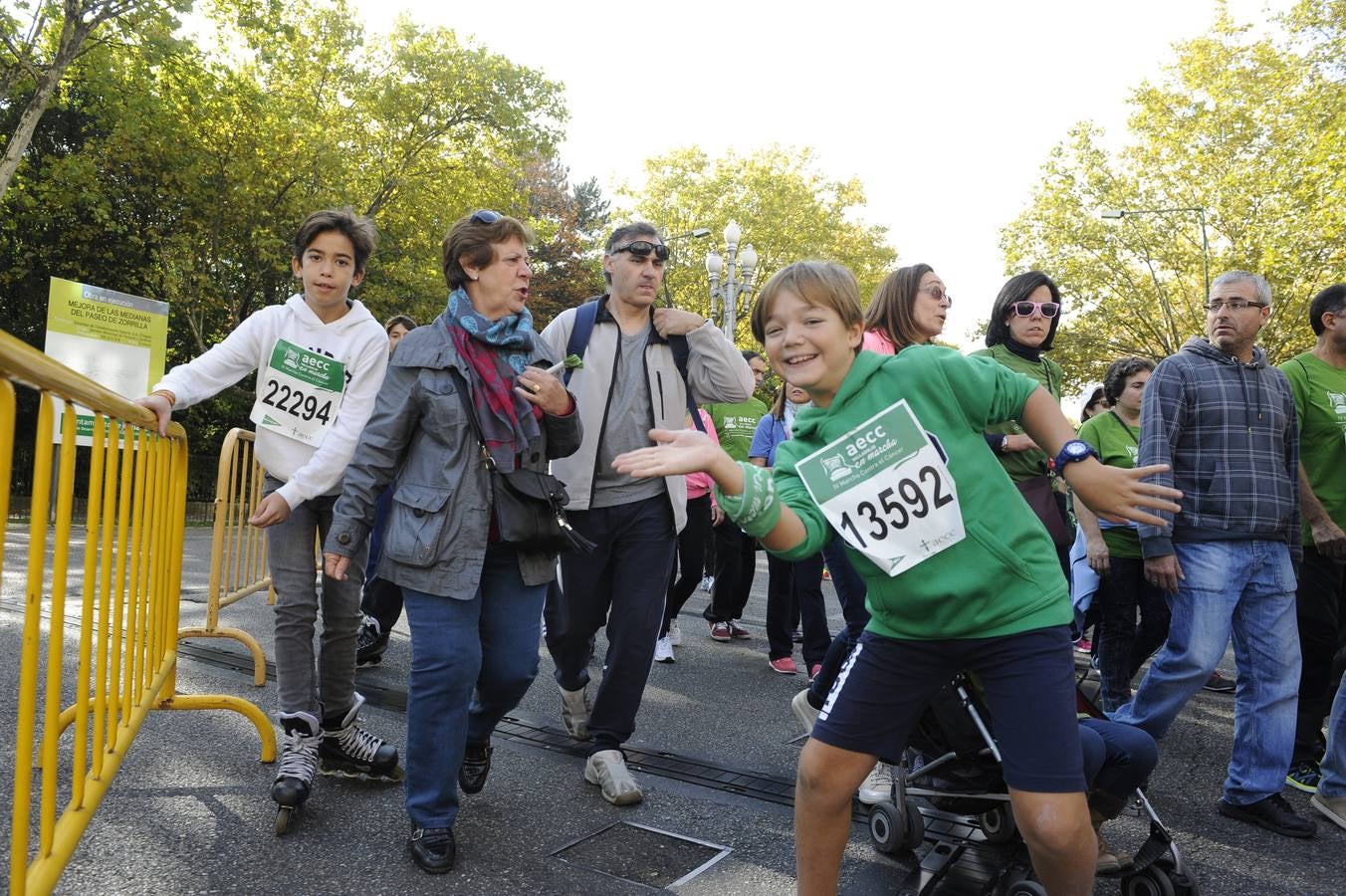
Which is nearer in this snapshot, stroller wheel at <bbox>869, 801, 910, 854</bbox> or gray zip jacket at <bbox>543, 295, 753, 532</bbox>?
stroller wheel at <bbox>869, 801, 910, 854</bbox>

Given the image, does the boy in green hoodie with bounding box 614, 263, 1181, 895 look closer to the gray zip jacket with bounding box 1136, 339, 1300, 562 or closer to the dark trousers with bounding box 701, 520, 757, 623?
the gray zip jacket with bounding box 1136, 339, 1300, 562

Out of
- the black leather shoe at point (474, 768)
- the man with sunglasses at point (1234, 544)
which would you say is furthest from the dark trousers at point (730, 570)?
the black leather shoe at point (474, 768)

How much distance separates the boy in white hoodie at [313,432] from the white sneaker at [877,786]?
175 cm

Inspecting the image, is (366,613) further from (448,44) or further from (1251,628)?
(448,44)

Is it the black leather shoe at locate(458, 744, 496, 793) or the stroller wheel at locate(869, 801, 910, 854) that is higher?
the stroller wheel at locate(869, 801, 910, 854)

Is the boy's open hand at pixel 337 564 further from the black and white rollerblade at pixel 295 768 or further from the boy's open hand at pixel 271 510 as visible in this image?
the black and white rollerblade at pixel 295 768

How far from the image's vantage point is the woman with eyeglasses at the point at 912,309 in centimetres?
427

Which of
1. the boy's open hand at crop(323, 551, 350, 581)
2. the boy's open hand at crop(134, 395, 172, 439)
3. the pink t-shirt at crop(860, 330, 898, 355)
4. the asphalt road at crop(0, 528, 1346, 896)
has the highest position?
the pink t-shirt at crop(860, 330, 898, 355)

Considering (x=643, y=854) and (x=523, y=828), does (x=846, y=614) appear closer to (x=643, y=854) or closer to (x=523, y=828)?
(x=643, y=854)

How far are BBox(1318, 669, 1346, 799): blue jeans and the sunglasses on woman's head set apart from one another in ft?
6.10

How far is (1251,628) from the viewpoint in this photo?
12.8 feet

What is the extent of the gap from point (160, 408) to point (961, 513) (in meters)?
2.49

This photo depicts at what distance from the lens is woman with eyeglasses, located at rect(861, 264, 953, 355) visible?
14.0ft

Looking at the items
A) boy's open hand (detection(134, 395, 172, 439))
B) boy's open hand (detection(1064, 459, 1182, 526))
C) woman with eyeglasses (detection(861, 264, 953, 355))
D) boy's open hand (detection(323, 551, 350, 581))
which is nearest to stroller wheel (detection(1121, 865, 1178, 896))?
boy's open hand (detection(1064, 459, 1182, 526))
